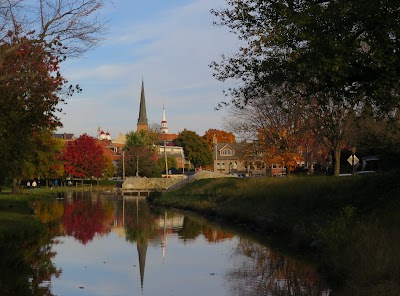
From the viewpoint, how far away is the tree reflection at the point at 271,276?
599 inches

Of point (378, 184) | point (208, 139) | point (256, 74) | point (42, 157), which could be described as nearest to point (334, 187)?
point (378, 184)

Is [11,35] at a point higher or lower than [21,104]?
higher

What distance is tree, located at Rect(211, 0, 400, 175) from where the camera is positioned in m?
16.0

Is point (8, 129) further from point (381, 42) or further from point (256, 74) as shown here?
point (381, 42)

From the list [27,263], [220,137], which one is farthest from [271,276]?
[220,137]

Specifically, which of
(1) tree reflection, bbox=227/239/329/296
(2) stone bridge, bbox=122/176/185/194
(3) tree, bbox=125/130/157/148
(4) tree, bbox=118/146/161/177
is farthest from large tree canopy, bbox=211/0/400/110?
(3) tree, bbox=125/130/157/148

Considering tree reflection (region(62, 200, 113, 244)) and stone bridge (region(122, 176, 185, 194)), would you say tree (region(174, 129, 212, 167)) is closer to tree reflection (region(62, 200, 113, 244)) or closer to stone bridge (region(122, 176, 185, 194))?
stone bridge (region(122, 176, 185, 194))

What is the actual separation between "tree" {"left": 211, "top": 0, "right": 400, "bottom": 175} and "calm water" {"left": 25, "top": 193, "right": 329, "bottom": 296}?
6105 millimetres

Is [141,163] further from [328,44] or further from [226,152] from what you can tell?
[328,44]

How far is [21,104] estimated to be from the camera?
25109mm

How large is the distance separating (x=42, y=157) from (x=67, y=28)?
142 ft

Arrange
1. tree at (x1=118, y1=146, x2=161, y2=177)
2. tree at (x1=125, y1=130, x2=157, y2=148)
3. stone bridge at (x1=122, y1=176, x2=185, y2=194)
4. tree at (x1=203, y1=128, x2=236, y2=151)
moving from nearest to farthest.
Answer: stone bridge at (x1=122, y1=176, x2=185, y2=194) < tree at (x1=118, y1=146, x2=161, y2=177) < tree at (x1=125, y1=130, x2=157, y2=148) < tree at (x1=203, y1=128, x2=236, y2=151)

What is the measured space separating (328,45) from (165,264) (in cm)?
953

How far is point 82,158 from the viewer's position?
3787 inches
